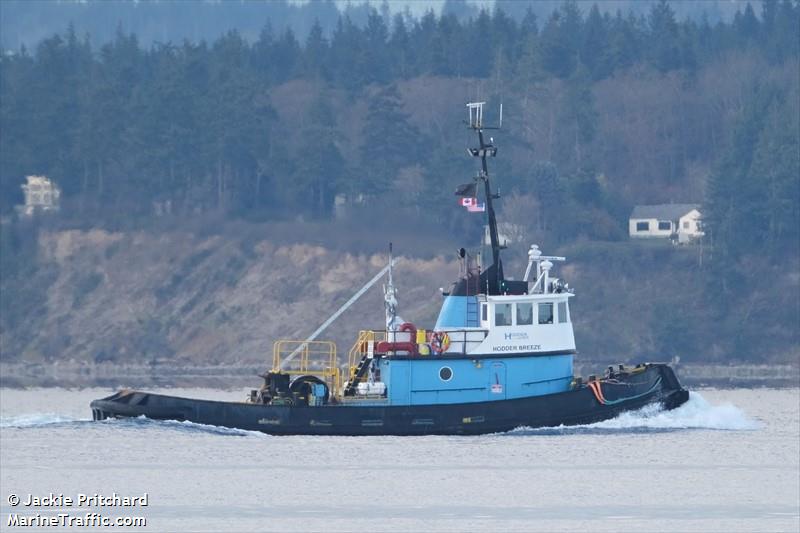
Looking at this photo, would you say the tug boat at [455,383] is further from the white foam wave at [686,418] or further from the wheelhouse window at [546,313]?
the white foam wave at [686,418]

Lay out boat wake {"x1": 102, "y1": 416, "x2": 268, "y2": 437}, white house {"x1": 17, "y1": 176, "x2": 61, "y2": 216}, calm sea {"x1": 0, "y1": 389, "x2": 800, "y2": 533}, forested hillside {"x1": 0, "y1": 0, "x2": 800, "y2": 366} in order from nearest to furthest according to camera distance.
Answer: calm sea {"x1": 0, "y1": 389, "x2": 800, "y2": 533} → boat wake {"x1": 102, "y1": 416, "x2": 268, "y2": 437} → forested hillside {"x1": 0, "y1": 0, "x2": 800, "y2": 366} → white house {"x1": 17, "y1": 176, "x2": 61, "y2": 216}

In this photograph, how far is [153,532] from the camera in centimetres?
3797

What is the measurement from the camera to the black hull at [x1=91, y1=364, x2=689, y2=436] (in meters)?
52.9

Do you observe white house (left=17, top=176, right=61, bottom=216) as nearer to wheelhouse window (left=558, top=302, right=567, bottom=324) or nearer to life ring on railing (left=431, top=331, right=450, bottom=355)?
wheelhouse window (left=558, top=302, right=567, bottom=324)

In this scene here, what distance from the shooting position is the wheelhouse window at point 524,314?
53.8 meters

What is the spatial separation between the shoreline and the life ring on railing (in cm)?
3624

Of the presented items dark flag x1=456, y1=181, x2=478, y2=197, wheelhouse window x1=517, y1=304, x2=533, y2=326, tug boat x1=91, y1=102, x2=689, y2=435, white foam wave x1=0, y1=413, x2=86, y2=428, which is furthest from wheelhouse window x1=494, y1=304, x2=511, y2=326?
white foam wave x1=0, y1=413, x2=86, y2=428

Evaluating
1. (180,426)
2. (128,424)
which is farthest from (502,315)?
(128,424)

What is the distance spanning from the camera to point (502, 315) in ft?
176

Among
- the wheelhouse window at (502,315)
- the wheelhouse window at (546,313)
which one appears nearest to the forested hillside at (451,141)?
the wheelhouse window at (546,313)

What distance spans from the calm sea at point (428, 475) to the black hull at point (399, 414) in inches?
13.5

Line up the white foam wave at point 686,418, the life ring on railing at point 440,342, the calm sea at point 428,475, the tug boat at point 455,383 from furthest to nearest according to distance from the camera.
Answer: the white foam wave at point 686,418 < the life ring on railing at point 440,342 < the tug boat at point 455,383 < the calm sea at point 428,475

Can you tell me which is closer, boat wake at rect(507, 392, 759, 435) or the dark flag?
boat wake at rect(507, 392, 759, 435)

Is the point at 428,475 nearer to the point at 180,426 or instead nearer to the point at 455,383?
the point at 455,383
